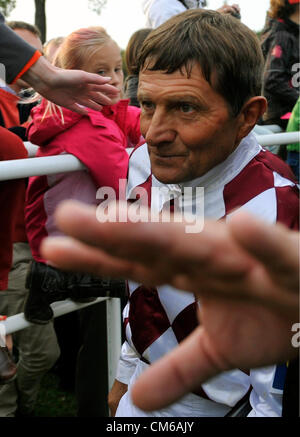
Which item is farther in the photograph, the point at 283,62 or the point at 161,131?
the point at 283,62

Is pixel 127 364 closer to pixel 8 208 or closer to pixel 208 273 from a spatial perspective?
pixel 8 208

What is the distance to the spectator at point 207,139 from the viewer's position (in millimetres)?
1464

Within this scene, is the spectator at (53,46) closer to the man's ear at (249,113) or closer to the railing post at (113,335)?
the railing post at (113,335)

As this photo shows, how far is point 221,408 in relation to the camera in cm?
154

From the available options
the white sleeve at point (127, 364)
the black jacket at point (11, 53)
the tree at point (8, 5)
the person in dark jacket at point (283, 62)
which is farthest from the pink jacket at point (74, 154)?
the tree at point (8, 5)

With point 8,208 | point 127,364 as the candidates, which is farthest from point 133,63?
point 127,364

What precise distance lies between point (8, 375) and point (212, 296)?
1507 mm

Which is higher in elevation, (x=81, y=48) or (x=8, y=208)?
(x=81, y=48)

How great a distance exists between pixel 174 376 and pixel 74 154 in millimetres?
1596

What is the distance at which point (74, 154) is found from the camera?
215cm

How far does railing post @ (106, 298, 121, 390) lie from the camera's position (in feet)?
8.65

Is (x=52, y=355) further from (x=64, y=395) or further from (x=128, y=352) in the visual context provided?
(x=128, y=352)

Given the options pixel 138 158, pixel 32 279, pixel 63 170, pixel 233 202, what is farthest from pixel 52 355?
pixel 233 202

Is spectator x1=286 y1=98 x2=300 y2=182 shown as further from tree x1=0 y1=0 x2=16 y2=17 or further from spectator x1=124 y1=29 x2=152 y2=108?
tree x1=0 y1=0 x2=16 y2=17
